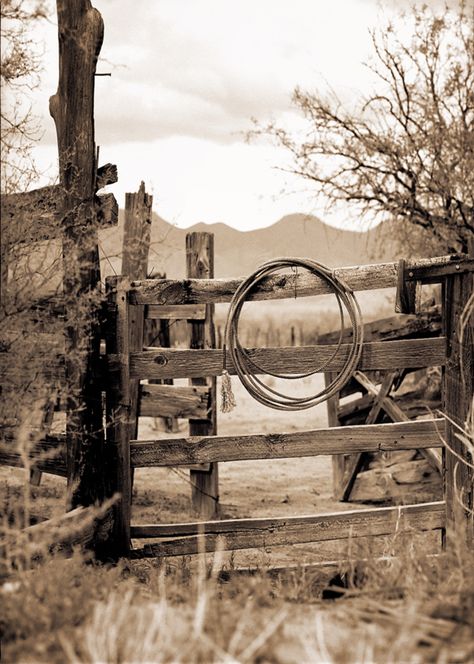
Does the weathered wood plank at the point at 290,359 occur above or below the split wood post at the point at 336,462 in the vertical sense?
above

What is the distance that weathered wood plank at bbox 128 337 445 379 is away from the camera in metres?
5.45

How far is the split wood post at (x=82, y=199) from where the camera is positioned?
17.0ft

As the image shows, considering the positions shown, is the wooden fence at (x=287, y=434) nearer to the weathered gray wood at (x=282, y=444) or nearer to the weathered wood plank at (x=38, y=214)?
the weathered gray wood at (x=282, y=444)

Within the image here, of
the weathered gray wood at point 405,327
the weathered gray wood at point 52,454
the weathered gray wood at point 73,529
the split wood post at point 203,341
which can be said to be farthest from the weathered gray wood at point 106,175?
the weathered gray wood at point 405,327

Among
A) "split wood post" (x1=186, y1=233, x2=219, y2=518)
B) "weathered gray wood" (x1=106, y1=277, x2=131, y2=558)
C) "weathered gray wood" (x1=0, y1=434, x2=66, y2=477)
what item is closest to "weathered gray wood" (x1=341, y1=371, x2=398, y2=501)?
"split wood post" (x1=186, y1=233, x2=219, y2=518)

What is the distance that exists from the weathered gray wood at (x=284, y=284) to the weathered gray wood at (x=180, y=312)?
2.80 metres

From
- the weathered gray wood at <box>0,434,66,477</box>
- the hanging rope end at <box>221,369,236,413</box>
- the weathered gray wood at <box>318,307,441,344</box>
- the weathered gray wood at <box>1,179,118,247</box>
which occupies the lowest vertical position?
the weathered gray wood at <box>0,434,66,477</box>

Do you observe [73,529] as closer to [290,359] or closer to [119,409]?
[119,409]

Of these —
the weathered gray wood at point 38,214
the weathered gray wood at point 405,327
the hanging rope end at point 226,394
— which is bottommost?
the hanging rope end at point 226,394

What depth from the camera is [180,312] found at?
855 centimetres

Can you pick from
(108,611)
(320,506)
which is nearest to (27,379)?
(108,611)

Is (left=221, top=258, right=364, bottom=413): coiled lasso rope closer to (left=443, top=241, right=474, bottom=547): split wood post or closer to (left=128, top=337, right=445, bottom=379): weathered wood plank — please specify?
(left=128, top=337, right=445, bottom=379): weathered wood plank

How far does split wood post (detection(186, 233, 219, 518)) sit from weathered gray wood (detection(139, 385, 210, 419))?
119 millimetres

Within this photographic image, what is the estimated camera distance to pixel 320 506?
9312 millimetres
